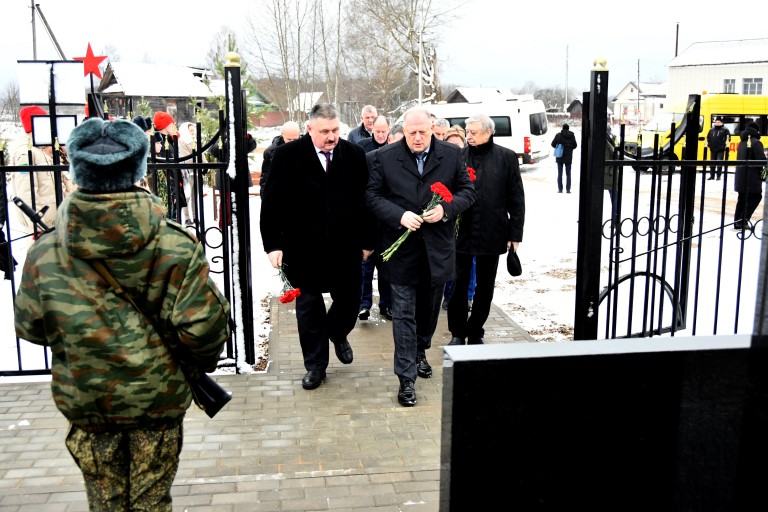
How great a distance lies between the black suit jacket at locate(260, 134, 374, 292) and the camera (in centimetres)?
523

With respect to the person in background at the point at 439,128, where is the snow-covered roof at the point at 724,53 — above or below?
above

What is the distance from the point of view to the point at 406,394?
5105 millimetres

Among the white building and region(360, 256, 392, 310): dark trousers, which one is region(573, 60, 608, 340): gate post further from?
the white building

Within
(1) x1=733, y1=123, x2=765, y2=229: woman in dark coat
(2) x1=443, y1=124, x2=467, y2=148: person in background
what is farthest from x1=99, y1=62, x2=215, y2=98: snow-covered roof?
(2) x1=443, y1=124, x2=467, y2=148: person in background

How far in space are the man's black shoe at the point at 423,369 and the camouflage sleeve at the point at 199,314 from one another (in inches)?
118

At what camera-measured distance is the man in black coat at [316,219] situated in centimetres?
A: 523

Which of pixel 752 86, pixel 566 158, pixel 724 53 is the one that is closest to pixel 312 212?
pixel 566 158

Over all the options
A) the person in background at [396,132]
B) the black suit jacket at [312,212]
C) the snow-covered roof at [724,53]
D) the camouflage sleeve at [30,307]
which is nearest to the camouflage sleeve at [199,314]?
the camouflage sleeve at [30,307]

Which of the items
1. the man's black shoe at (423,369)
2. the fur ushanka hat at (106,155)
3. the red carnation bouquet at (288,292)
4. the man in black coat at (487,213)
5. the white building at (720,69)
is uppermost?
the white building at (720,69)

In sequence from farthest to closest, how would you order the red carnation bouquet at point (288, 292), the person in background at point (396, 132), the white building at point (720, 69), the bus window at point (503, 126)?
the white building at point (720, 69) → the bus window at point (503, 126) → the person in background at point (396, 132) → the red carnation bouquet at point (288, 292)

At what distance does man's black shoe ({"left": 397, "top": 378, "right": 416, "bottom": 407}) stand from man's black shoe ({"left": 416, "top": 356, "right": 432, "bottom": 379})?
0.46 meters

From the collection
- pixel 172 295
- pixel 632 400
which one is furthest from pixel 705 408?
pixel 172 295

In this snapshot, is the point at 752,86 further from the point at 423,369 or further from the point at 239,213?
the point at 239,213

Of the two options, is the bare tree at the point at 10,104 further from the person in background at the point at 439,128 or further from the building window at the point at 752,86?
the building window at the point at 752,86
